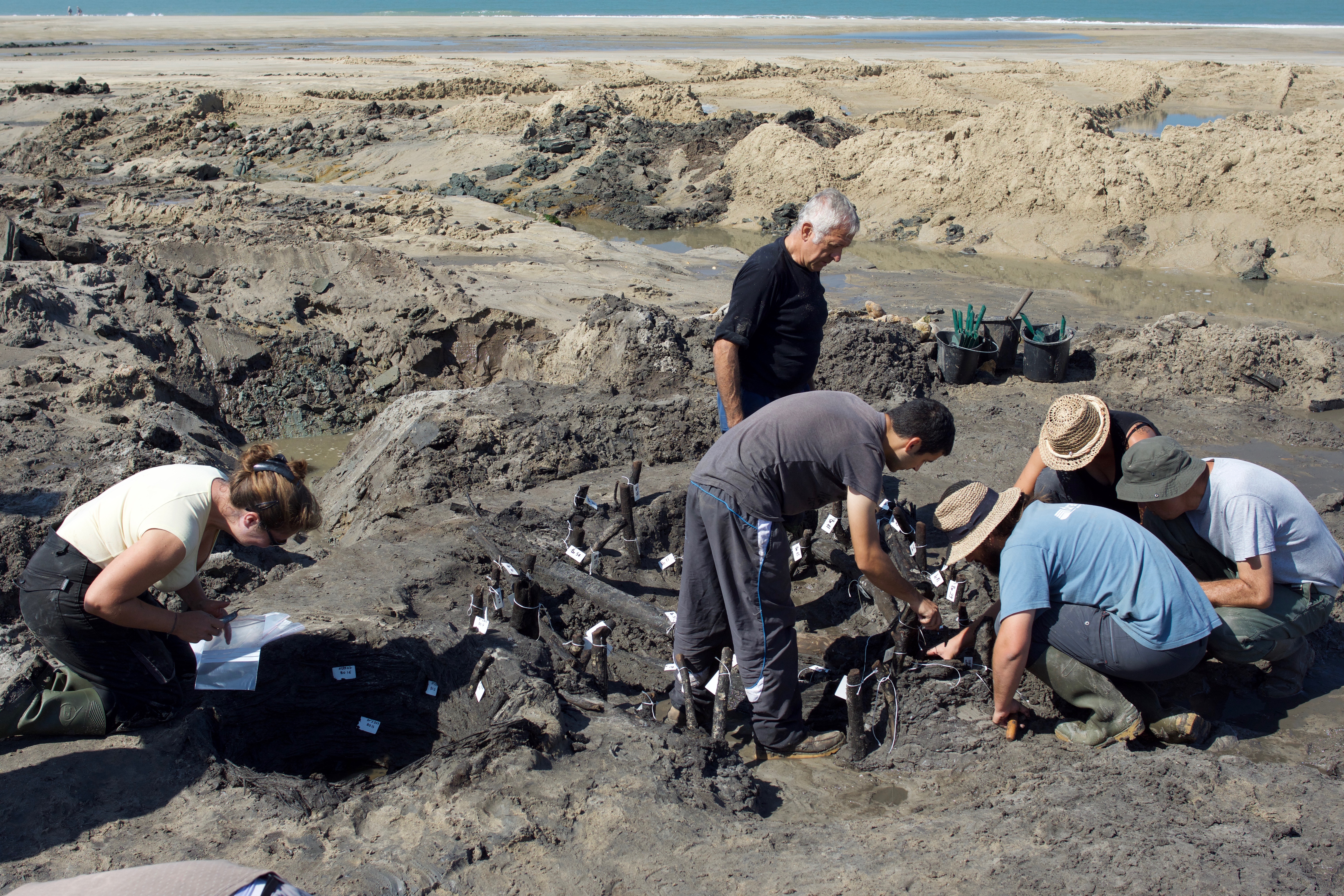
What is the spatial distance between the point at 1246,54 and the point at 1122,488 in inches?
1663

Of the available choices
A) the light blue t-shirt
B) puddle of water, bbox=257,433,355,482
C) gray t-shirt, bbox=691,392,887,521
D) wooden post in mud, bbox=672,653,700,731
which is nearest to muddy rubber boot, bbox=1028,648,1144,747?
the light blue t-shirt

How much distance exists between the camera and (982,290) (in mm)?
10984

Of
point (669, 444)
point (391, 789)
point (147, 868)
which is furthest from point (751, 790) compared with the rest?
point (669, 444)

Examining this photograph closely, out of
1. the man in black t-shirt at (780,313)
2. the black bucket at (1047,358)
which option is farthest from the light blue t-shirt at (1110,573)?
the black bucket at (1047,358)

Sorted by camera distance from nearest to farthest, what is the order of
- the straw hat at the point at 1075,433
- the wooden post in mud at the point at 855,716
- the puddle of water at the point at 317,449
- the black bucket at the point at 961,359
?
the wooden post in mud at the point at 855,716 → the straw hat at the point at 1075,433 → the puddle of water at the point at 317,449 → the black bucket at the point at 961,359

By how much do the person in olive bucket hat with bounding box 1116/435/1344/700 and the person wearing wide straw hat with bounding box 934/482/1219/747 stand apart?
8.8 inches

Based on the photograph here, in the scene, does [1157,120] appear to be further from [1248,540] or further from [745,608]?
[745,608]

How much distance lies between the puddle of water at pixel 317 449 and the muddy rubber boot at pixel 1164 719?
20.7ft

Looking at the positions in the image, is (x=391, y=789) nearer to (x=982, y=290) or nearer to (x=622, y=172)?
(x=982, y=290)

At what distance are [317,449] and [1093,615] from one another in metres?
Result: 6.85

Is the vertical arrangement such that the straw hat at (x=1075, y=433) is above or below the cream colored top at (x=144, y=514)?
above

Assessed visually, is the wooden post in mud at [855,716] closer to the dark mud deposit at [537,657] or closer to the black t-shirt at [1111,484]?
the dark mud deposit at [537,657]

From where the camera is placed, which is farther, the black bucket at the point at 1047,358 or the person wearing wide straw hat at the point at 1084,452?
the black bucket at the point at 1047,358

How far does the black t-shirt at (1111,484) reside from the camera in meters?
3.66
